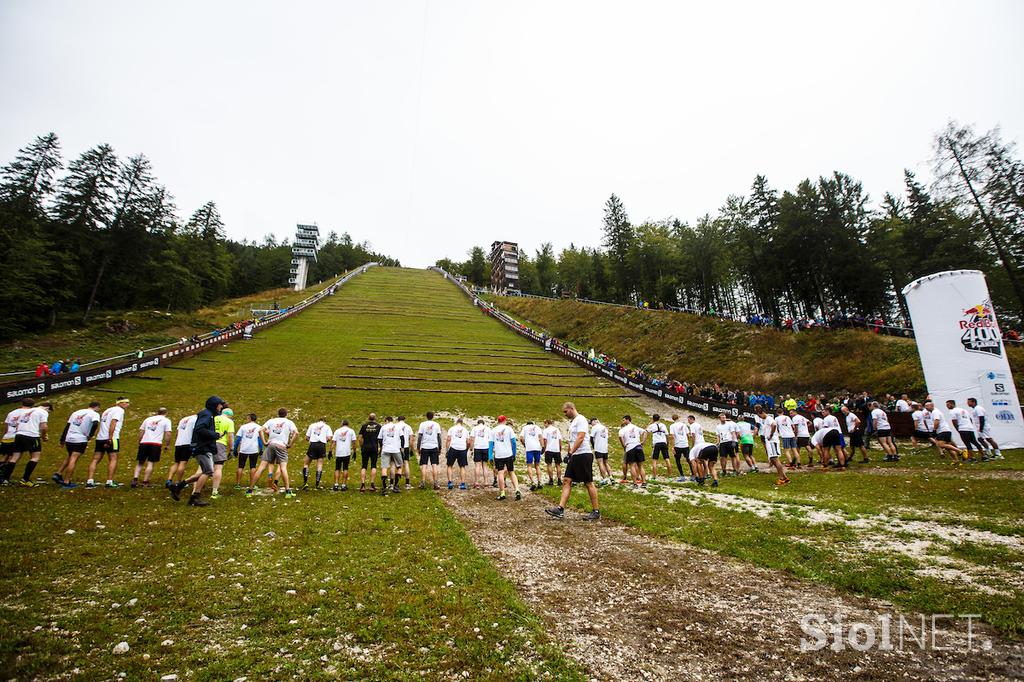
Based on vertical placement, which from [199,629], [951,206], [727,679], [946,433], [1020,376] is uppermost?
[951,206]

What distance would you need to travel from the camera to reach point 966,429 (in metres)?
13.3

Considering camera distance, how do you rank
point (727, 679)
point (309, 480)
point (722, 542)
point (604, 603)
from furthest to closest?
point (309, 480)
point (722, 542)
point (604, 603)
point (727, 679)

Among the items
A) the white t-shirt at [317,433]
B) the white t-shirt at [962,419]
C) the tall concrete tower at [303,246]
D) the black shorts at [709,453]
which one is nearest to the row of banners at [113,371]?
the white t-shirt at [317,433]

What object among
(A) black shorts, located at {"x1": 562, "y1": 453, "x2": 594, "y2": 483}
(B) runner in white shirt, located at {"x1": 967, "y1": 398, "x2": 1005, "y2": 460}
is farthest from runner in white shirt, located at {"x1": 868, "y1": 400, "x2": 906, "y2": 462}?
(A) black shorts, located at {"x1": 562, "y1": 453, "x2": 594, "y2": 483}

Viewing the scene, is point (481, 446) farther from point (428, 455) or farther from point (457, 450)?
point (428, 455)

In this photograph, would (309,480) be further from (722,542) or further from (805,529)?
(805,529)

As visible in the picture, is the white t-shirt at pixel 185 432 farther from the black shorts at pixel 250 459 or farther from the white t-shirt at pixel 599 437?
the white t-shirt at pixel 599 437

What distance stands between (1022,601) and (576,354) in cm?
3338

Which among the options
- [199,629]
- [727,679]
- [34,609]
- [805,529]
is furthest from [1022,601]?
[34,609]

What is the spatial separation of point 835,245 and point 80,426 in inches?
1955

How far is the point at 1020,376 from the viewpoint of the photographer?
66.5ft

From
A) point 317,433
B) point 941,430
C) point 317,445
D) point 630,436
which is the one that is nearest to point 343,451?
point 317,445

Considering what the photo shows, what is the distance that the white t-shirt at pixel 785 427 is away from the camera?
14430 mm

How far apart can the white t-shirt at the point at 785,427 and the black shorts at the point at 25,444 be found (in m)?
20.3
